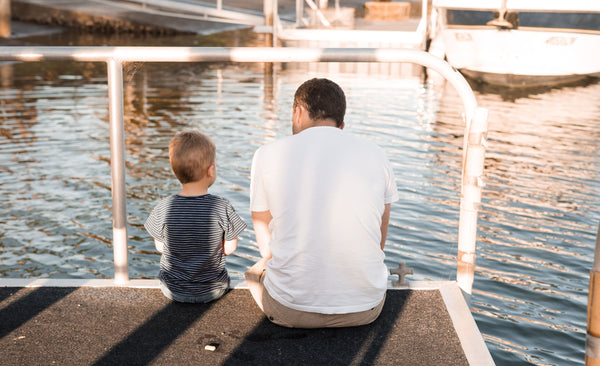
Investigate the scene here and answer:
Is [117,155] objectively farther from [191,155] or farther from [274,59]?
[274,59]

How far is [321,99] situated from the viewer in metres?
3.05

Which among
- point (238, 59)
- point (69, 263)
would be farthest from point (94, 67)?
point (238, 59)

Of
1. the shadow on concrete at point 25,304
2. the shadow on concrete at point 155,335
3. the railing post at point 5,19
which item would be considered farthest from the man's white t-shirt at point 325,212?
the railing post at point 5,19

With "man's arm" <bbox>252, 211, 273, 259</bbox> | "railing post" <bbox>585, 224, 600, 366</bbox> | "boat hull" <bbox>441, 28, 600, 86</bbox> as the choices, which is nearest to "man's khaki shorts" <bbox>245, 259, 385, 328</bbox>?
"man's arm" <bbox>252, 211, 273, 259</bbox>

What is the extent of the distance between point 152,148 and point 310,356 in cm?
853

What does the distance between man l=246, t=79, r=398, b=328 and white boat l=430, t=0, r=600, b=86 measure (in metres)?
15.4

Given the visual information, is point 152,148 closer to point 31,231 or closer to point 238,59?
point 31,231

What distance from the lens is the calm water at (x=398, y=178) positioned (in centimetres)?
662

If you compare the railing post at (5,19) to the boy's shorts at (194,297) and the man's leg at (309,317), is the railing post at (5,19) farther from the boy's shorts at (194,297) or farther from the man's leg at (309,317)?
the man's leg at (309,317)

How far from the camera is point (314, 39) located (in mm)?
21344

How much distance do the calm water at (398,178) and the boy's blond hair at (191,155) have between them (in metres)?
0.38

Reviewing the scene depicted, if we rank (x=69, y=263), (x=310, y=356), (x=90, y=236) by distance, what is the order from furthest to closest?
1. (x=90, y=236)
2. (x=69, y=263)
3. (x=310, y=356)

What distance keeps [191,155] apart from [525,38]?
52.1 ft

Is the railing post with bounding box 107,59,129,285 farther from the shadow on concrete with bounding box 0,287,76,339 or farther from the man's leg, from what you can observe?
the man's leg
